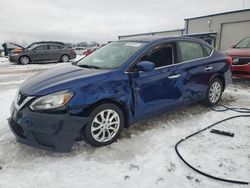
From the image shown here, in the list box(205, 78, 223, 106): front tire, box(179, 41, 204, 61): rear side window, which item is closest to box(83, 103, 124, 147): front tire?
box(179, 41, 204, 61): rear side window

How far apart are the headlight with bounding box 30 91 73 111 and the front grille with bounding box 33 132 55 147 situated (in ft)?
1.07

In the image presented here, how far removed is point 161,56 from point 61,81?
1.76 meters

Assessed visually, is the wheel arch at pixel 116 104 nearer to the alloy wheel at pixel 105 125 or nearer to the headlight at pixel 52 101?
A: the alloy wheel at pixel 105 125

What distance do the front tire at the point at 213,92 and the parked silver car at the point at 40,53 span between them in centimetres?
1236

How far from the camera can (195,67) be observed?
461cm

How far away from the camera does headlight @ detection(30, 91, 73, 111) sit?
304cm

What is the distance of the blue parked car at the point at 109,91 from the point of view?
3.06 m

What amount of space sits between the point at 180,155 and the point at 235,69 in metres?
4.98

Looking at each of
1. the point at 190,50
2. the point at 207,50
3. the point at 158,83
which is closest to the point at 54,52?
the point at 207,50

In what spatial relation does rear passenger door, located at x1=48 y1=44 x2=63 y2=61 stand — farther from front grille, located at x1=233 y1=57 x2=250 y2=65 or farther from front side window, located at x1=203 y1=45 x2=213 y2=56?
front side window, located at x1=203 y1=45 x2=213 y2=56

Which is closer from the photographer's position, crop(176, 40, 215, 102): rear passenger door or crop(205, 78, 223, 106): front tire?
A: crop(176, 40, 215, 102): rear passenger door

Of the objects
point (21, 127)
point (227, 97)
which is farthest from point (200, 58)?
point (21, 127)

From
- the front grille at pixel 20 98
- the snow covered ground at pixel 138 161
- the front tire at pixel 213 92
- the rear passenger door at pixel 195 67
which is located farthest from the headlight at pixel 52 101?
the front tire at pixel 213 92

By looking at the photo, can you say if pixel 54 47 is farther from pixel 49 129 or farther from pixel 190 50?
pixel 49 129
